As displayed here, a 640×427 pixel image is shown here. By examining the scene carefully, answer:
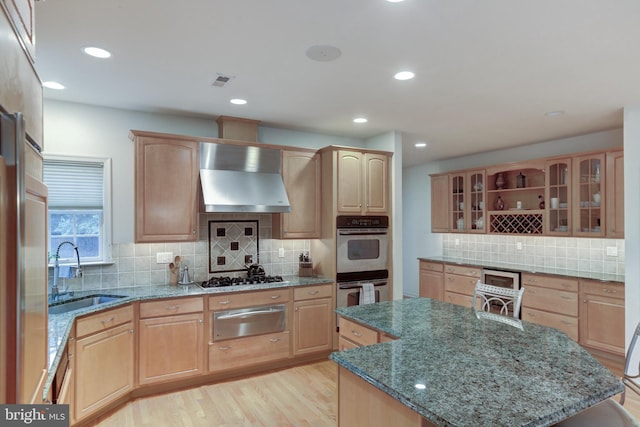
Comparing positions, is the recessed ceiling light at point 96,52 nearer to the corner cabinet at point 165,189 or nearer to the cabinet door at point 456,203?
the corner cabinet at point 165,189

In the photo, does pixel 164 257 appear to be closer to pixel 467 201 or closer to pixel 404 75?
pixel 404 75

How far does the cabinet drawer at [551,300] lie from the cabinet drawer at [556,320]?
0.05 meters

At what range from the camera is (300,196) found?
14.2ft

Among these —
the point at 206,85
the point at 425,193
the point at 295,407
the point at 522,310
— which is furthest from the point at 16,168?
the point at 425,193

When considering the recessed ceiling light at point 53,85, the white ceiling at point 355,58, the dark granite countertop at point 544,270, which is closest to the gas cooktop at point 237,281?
the white ceiling at point 355,58

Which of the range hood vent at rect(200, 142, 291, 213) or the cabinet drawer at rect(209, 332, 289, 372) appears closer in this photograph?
the cabinet drawer at rect(209, 332, 289, 372)

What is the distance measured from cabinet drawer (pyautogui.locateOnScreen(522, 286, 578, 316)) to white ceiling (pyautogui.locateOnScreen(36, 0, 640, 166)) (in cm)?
204

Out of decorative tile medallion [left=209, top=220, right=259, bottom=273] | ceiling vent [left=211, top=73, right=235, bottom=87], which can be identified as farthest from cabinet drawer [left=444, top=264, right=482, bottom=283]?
ceiling vent [left=211, top=73, right=235, bottom=87]

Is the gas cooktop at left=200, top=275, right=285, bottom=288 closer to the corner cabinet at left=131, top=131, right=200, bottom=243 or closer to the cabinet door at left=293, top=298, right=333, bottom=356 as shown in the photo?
the cabinet door at left=293, top=298, right=333, bottom=356

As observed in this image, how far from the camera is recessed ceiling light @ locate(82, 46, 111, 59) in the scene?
93.8 inches

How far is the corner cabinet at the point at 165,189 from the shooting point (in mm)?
3492

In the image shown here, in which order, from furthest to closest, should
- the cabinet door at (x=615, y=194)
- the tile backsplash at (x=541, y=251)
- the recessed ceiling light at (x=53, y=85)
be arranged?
1. the tile backsplash at (x=541, y=251)
2. the cabinet door at (x=615, y=194)
3. the recessed ceiling light at (x=53, y=85)

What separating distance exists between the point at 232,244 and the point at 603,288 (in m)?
4.18

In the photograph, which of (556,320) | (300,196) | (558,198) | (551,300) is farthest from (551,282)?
(300,196)
